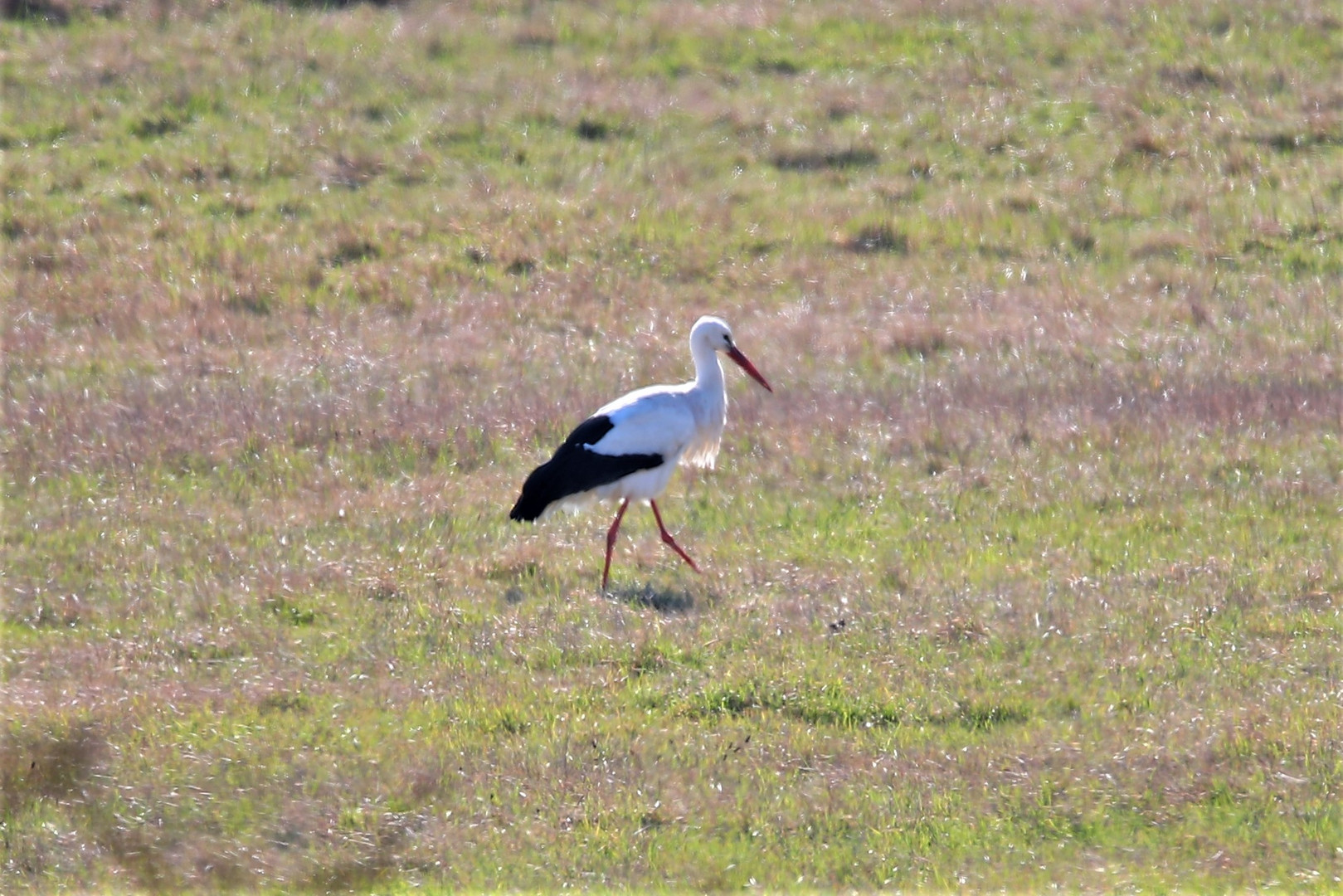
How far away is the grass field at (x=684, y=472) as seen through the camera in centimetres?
615

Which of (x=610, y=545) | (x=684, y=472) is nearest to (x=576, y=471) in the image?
(x=610, y=545)

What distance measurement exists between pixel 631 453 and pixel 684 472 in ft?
4.20

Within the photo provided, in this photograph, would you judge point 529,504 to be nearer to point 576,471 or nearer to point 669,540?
point 576,471

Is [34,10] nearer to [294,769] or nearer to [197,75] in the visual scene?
[197,75]

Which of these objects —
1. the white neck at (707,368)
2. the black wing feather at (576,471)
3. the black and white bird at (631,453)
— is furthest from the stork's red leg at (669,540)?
the white neck at (707,368)

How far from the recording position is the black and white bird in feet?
30.1

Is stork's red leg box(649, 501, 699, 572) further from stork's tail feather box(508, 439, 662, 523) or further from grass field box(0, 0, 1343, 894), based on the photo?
stork's tail feather box(508, 439, 662, 523)

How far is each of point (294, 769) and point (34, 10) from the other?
15.3 m

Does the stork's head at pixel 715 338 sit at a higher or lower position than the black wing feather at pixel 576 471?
higher

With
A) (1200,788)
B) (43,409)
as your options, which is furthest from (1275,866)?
(43,409)

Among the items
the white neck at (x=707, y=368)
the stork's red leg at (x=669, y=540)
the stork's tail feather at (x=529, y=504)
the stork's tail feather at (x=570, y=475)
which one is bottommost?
the stork's red leg at (x=669, y=540)

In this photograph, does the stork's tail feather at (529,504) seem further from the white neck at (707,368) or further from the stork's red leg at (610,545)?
the white neck at (707,368)

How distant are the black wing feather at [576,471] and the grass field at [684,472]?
9.8 inches

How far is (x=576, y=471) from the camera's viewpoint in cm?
923
